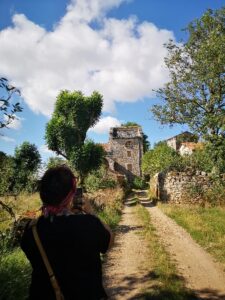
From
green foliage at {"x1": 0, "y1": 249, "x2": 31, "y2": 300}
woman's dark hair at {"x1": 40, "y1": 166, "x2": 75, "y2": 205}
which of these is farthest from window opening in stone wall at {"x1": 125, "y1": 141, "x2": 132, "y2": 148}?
woman's dark hair at {"x1": 40, "y1": 166, "x2": 75, "y2": 205}

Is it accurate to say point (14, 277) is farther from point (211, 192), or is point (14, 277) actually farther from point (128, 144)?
point (128, 144)

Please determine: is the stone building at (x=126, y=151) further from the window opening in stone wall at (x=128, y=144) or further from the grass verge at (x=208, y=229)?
the grass verge at (x=208, y=229)

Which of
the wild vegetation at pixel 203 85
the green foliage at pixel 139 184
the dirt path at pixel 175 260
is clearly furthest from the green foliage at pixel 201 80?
the green foliage at pixel 139 184

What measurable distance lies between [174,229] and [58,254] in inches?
422

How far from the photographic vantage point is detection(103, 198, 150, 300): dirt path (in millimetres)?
6465

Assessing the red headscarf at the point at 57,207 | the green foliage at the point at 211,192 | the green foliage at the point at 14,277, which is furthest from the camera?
the green foliage at the point at 211,192

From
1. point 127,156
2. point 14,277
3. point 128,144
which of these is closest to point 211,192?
point 14,277

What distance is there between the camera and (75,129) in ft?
85.5

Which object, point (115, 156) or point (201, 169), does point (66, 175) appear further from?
point (115, 156)

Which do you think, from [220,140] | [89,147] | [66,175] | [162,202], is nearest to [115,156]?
[89,147]

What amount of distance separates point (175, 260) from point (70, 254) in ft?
21.6

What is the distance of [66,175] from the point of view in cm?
279

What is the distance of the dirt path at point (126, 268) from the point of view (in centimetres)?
646

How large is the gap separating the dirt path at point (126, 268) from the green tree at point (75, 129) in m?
14.8
